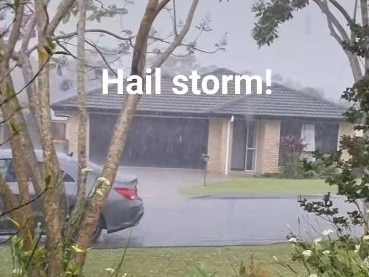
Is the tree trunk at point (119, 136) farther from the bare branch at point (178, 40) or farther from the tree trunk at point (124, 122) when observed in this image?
the bare branch at point (178, 40)

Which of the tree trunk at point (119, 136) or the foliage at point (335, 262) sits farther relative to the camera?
the tree trunk at point (119, 136)

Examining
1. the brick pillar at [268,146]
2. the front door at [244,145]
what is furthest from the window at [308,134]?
the front door at [244,145]

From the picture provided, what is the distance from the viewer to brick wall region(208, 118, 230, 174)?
3.95 m

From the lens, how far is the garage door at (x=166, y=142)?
3.88m

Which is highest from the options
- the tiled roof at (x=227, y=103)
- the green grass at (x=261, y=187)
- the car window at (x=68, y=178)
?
the tiled roof at (x=227, y=103)

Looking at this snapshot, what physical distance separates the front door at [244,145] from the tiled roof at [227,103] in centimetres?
6

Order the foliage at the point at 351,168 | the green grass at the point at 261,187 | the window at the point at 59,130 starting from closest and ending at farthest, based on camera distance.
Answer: the foliage at the point at 351,168, the window at the point at 59,130, the green grass at the point at 261,187

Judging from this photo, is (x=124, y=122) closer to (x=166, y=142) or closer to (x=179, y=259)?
(x=166, y=142)

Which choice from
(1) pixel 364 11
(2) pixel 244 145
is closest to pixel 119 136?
(2) pixel 244 145

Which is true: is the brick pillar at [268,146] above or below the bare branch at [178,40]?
below

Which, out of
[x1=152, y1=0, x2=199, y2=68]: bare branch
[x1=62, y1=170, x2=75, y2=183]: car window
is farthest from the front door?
[x1=62, y1=170, x2=75, y2=183]: car window

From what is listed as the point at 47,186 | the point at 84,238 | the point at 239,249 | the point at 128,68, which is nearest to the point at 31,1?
the point at 128,68

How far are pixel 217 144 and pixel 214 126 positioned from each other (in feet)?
0.30

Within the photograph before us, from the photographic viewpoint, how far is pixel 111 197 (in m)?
3.94
